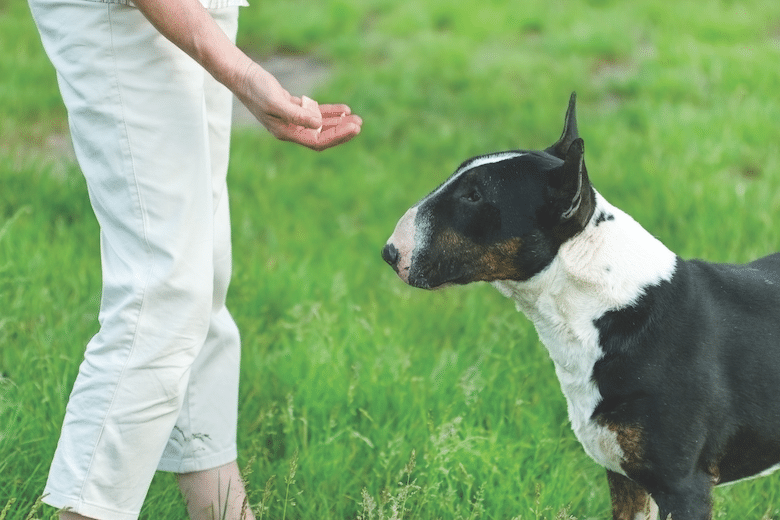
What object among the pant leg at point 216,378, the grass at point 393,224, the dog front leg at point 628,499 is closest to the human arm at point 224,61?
the pant leg at point 216,378

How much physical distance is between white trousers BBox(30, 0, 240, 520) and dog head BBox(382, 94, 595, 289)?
0.50 m

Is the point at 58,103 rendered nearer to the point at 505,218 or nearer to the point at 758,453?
the point at 505,218

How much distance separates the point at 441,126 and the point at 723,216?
2.12 metres

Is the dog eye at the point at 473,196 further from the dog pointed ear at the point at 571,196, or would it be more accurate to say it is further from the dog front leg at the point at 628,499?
the dog front leg at the point at 628,499

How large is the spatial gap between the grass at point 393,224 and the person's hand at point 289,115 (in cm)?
77

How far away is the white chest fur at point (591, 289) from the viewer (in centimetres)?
221

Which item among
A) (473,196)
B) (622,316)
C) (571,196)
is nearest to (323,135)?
(473,196)

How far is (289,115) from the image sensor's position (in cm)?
191

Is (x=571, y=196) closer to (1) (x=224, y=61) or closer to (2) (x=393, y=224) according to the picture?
(1) (x=224, y=61)

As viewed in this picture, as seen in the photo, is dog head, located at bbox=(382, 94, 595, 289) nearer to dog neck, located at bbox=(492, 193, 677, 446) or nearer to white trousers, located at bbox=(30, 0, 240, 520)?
dog neck, located at bbox=(492, 193, 677, 446)

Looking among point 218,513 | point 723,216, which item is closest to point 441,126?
point 723,216

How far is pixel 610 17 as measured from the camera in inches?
284

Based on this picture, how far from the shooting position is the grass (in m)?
2.70

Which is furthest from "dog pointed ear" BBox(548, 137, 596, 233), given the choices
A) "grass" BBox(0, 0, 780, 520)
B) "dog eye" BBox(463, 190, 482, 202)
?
"grass" BBox(0, 0, 780, 520)
